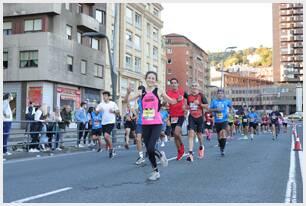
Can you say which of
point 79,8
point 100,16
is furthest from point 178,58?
point 79,8

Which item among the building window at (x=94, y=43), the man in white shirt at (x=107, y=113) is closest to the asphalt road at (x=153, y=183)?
the man in white shirt at (x=107, y=113)

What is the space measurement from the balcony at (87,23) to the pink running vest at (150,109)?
3312 cm

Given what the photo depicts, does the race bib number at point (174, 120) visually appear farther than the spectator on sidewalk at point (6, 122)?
No

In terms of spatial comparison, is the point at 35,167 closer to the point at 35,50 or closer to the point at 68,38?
the point at 35,50

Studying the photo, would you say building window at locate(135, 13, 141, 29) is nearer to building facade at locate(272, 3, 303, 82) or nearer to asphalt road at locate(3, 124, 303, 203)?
asphalt road at locate(3, 124, 303, 203)

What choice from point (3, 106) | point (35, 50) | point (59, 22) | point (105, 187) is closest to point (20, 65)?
point (35, 50)

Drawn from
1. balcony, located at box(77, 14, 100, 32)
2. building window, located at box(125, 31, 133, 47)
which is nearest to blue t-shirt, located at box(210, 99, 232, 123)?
balcony, located at box(77, 14, 100, 32)

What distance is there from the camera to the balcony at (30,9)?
3666 centimetres

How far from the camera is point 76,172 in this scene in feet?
31.0

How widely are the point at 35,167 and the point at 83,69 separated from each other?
31.2 meters

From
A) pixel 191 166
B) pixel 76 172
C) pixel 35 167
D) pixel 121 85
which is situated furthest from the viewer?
pixel 121 85

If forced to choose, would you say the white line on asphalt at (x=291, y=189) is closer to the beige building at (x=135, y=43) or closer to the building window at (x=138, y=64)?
the beige building at (x=135, y=43)

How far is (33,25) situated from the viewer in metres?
37.2

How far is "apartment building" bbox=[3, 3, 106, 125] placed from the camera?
119 feet
